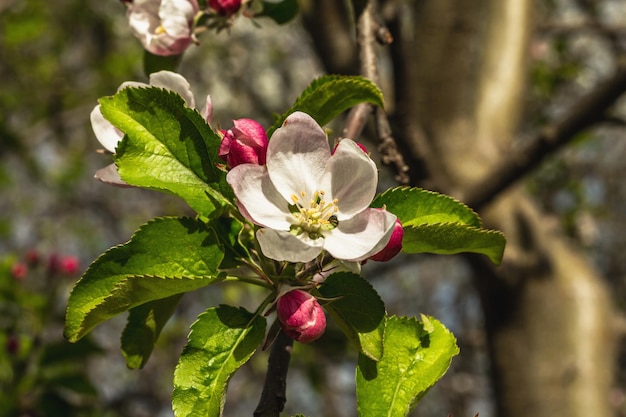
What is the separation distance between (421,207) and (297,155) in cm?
17

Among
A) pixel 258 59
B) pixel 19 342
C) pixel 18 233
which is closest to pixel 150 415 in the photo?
pixel 19 342

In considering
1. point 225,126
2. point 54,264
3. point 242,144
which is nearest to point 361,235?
point 242,144

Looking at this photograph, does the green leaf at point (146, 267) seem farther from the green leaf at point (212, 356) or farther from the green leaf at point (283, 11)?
the green leaf at point (283, 11)

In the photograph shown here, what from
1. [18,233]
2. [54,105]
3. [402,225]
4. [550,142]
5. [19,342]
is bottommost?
[18,233]

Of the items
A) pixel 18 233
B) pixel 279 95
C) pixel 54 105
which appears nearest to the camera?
pixel 54 105

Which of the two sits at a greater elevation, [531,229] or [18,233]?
[531,229]

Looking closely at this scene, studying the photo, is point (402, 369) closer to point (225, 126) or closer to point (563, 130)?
point (563, 130)

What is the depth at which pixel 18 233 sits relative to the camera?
650 cm

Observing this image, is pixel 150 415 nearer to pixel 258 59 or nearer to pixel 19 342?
pixel 19 342

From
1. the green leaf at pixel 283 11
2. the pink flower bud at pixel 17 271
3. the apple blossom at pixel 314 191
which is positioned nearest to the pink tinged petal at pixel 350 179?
the apple blossom at pixel 314 191

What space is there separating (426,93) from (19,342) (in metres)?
1.72

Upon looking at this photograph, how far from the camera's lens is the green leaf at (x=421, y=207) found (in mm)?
850

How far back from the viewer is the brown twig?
76 centimetres

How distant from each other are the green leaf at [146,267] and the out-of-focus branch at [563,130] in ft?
4.31
